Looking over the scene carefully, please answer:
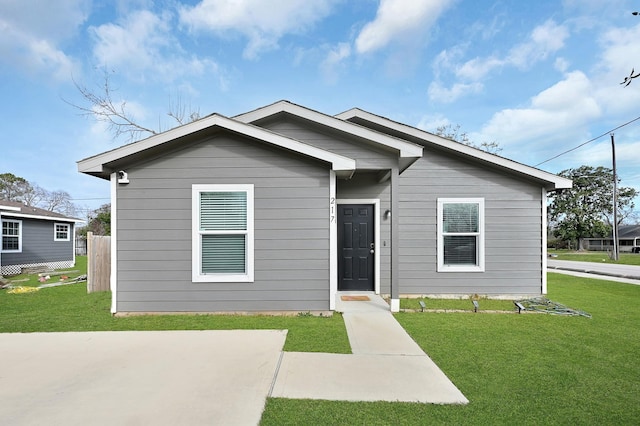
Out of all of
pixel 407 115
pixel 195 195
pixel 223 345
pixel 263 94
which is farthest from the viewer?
pixel 407 115

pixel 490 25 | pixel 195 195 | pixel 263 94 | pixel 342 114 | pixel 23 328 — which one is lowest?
pixel 23 328

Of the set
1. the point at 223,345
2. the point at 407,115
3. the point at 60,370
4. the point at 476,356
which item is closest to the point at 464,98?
the point at 407,115

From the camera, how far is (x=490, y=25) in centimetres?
1145

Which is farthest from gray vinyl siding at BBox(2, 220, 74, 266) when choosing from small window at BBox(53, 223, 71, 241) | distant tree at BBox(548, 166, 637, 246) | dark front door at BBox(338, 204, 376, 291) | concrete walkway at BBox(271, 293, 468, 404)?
distant tree at BBox(548, 166, 637, 246)

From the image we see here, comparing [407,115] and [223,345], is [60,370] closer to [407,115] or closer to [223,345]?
[223,345]

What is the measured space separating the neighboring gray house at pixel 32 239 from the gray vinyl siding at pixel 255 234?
11502 millimetres

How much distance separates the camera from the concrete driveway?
95.5 inches

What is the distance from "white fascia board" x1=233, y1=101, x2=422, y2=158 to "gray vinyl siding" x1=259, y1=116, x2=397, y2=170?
28 cm

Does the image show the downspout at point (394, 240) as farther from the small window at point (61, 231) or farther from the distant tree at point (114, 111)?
the small window at point (61, 231)

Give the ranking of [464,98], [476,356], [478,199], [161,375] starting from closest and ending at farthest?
[161,375] → [476,356] → [478,199] → [464,98]

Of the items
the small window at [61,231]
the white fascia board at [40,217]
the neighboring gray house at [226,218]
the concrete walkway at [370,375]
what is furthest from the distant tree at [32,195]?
the concrete walkway at [370,375]

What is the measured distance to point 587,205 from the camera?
3894 cm

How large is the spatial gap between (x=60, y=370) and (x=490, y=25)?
49.1 feet

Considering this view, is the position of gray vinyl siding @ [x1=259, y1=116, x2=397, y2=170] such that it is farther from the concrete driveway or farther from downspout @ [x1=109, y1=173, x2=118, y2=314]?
the concrete driveway
